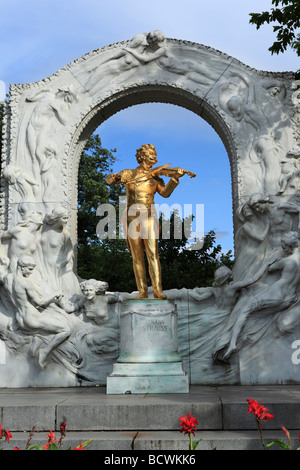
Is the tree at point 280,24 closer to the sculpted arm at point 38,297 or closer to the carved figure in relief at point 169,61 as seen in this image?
the carved figure in relief at point 169,61

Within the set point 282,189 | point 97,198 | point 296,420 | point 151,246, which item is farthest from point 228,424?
point 97,198

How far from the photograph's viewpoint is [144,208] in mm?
7531

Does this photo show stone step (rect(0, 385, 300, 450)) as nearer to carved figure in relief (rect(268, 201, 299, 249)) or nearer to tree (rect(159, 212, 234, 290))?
carved figure in relief (rect(268, 201, 299, 249))

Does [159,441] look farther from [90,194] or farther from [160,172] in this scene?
[90,194]

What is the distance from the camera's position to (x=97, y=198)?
19078 millimetres

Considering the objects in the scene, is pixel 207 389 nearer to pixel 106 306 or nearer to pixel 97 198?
pixel 106 306

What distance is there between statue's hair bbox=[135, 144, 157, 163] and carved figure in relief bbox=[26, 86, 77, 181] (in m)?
2.12

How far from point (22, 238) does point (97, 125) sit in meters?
2.89

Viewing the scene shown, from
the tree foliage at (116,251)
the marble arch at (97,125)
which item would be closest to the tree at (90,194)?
the tree foliage at (116,251)

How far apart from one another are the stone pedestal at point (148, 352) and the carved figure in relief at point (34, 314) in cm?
136

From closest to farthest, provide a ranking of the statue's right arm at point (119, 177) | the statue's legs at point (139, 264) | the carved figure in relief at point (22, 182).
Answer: the statue's legs at point (139, 264), the statue's right arm at point (119, 177), the carved figure in relief at point (22, 182)

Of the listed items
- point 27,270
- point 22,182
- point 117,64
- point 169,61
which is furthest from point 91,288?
point 169,61

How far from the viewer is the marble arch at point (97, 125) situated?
316 inches

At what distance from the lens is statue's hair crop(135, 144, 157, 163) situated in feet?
25.4
